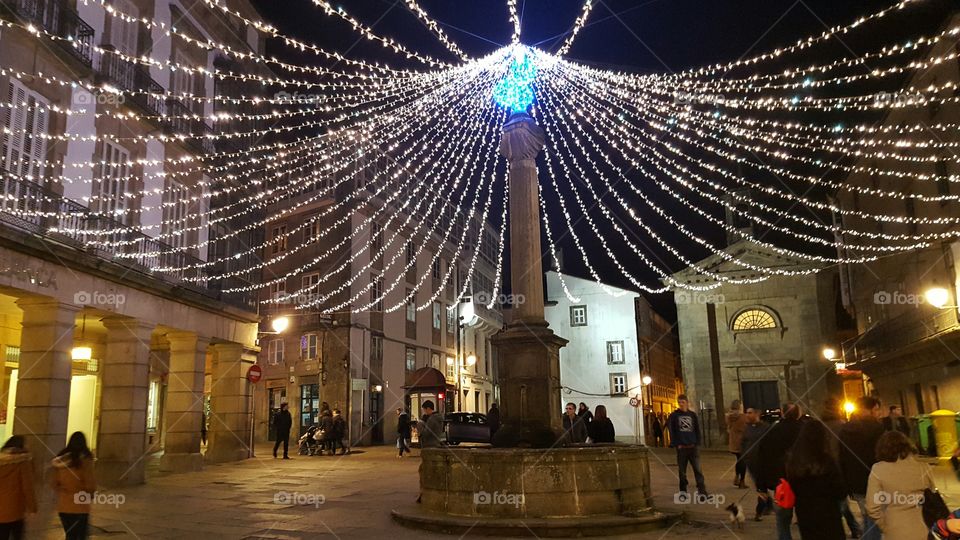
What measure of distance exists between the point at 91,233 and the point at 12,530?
379 inches

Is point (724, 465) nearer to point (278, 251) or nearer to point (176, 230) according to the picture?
point (176, 230)

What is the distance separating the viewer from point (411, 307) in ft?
127

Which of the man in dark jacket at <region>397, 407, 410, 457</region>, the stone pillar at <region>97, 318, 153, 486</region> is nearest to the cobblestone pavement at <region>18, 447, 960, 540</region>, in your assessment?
the stone pillar at <region>97, 318, 153, 486</region>

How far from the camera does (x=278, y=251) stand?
35969mm

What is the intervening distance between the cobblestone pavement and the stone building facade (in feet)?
59.0

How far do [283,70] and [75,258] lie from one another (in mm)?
14000

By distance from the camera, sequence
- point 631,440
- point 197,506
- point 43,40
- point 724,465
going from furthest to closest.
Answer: point 631,440 → point 724,465 → point 43,40 → point 197,506

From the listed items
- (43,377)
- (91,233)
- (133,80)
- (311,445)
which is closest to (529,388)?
(43,377)

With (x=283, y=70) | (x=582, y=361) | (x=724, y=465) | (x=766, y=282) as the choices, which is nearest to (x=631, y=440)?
(x=582, y=361)

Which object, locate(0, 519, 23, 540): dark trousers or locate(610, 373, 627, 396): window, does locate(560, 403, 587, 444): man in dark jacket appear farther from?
locate(610, 373, 627, 396): window

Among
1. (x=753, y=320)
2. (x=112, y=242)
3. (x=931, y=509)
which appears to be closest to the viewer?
(x=931, y=509)

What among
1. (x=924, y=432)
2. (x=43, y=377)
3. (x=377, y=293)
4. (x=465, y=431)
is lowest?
(x=924, y=432)

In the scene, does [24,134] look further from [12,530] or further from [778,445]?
[778,445]

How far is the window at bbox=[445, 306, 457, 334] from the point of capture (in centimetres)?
4400
